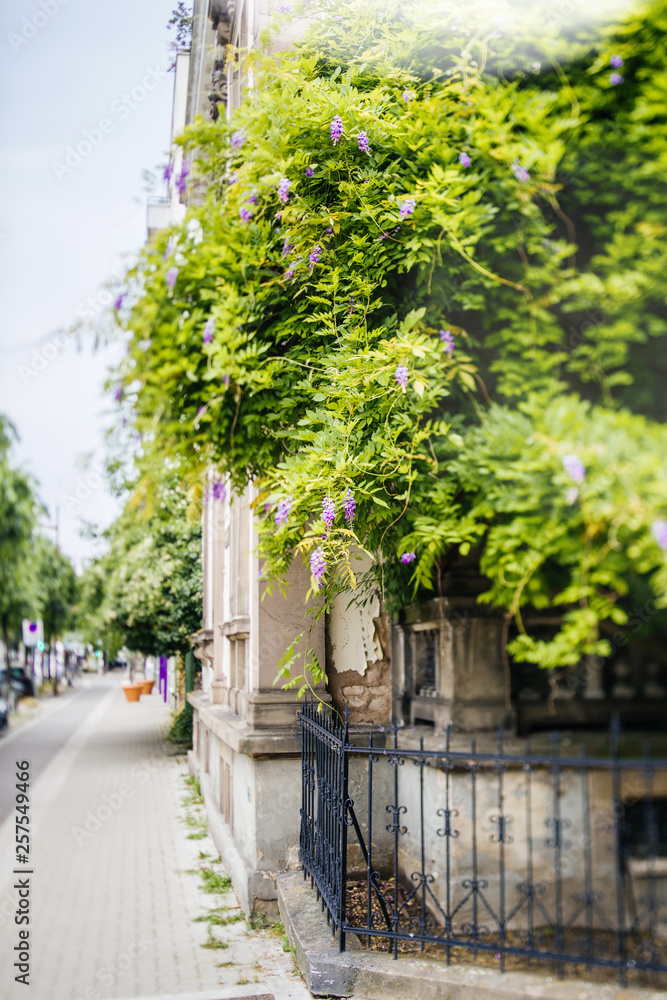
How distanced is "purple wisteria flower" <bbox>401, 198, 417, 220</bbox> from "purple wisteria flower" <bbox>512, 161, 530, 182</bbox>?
0.68m

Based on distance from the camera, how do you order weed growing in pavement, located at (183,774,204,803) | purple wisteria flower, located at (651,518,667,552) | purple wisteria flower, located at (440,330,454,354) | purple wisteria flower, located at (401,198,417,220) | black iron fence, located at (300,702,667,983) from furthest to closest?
weed growing in pavement, located at (183,774,204,803) → purple wisteria flower, located at (401,198,417,220) → purple wisteria flower, located at (440,330,454,354) → black iron fence, located at (300,702,667,983) → purple wisteria flower, located at (651,518,667,552)

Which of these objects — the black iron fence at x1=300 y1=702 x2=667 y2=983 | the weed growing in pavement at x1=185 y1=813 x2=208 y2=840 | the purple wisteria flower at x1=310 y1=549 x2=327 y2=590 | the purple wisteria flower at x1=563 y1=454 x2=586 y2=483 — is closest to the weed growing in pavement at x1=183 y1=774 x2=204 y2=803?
the weed growing in pavement at x1=185 y1=813 x2=208 y2=840

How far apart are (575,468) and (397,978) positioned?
118 inches

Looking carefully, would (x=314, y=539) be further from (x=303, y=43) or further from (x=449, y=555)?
(x=303, y=43)

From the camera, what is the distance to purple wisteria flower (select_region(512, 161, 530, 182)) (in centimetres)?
323

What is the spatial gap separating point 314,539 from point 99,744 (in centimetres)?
1734

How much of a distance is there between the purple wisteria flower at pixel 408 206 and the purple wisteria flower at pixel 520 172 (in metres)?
0.68

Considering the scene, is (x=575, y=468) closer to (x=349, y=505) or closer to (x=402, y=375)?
(x=402, y=375)

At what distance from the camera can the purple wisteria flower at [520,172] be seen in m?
3.23

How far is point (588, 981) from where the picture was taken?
3295 mm

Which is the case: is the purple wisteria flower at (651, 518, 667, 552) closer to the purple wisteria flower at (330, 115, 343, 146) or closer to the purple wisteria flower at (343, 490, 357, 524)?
the purple wisteria flower at (343, 490, 357, 524)

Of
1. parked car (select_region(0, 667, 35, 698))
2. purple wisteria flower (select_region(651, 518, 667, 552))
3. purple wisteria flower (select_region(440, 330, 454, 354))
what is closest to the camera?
purple wisteria flower (select_region(651, 518, 667, 552))

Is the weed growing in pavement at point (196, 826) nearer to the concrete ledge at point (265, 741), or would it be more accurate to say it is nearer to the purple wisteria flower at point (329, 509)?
the concrete ledge at point (265, 741)

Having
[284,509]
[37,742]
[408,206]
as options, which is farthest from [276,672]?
[37,742]
